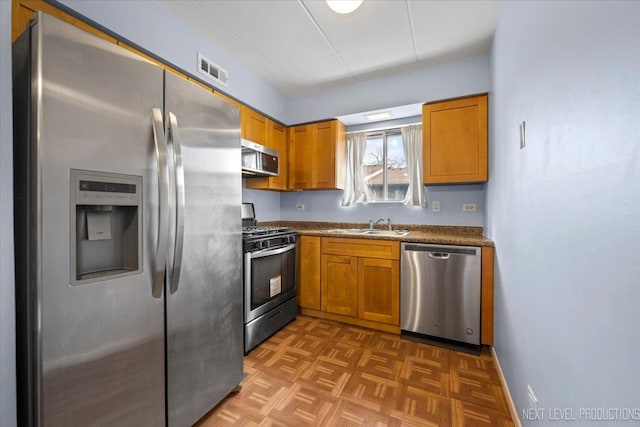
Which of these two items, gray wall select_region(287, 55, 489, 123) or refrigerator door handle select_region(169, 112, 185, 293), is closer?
refrigerator door handle select_region(169, 112, 185, 293)

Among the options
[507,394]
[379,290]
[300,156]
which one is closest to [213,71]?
[300,156]

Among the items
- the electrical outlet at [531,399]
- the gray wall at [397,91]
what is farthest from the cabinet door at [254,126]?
the electrical outlet at [531,399]

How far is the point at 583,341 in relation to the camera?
2.51 feet

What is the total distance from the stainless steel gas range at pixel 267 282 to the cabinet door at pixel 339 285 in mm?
348

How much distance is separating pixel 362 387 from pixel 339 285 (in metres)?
1.09

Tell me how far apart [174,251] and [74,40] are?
901 mm

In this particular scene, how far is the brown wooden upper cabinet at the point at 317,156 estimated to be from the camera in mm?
3268

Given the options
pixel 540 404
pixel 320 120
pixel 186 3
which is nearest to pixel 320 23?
pixel 186 3

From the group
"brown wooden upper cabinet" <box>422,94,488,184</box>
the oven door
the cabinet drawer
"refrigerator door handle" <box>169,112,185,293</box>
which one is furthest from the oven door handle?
"brown wooden upper cabinet" <box>422,94,488,184</box>

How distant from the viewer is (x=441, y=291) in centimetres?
234

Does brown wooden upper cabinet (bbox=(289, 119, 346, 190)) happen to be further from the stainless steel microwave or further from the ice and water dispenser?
the ice and water dispenser

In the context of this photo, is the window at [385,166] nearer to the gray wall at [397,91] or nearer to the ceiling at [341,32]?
the gray wall at [397,91]

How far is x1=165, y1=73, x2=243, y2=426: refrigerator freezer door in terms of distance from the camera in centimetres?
134

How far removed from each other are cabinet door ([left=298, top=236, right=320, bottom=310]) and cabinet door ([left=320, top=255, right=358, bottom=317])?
7 cm
